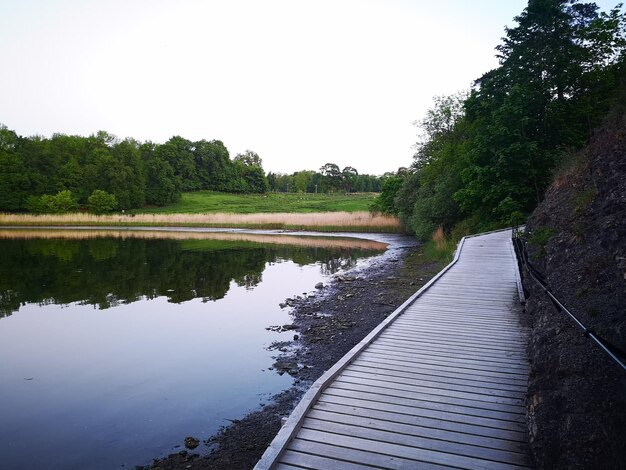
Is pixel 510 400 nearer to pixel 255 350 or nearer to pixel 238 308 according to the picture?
pixel 255 350

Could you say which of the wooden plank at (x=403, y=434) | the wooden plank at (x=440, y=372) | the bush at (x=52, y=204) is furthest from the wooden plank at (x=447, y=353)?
the bush at (x=52, y=204)

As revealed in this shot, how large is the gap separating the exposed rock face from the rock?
3.97 m

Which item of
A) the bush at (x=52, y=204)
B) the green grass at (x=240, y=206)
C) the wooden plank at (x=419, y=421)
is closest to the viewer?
the wooden plank at (x=419, y=421)

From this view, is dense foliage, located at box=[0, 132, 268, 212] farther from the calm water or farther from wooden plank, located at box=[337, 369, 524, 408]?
wooden plank, located at box=[337, 369, 524, 408]

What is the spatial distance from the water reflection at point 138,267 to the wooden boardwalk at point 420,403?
9450 mm

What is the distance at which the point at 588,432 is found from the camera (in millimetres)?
2707

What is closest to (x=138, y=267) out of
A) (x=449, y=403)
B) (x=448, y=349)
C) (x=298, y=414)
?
(x=448, y=349)

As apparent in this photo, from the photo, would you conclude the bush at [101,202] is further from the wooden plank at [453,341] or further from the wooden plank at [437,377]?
the wooden plank at [437,377]

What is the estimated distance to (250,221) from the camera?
46.2 m

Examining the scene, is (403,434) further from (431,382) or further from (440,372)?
(440,372)

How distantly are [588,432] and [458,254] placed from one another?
39.4 ft

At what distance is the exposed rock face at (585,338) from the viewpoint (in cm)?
269

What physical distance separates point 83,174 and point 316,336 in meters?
67.9

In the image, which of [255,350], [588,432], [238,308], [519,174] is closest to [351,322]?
[255,350]
